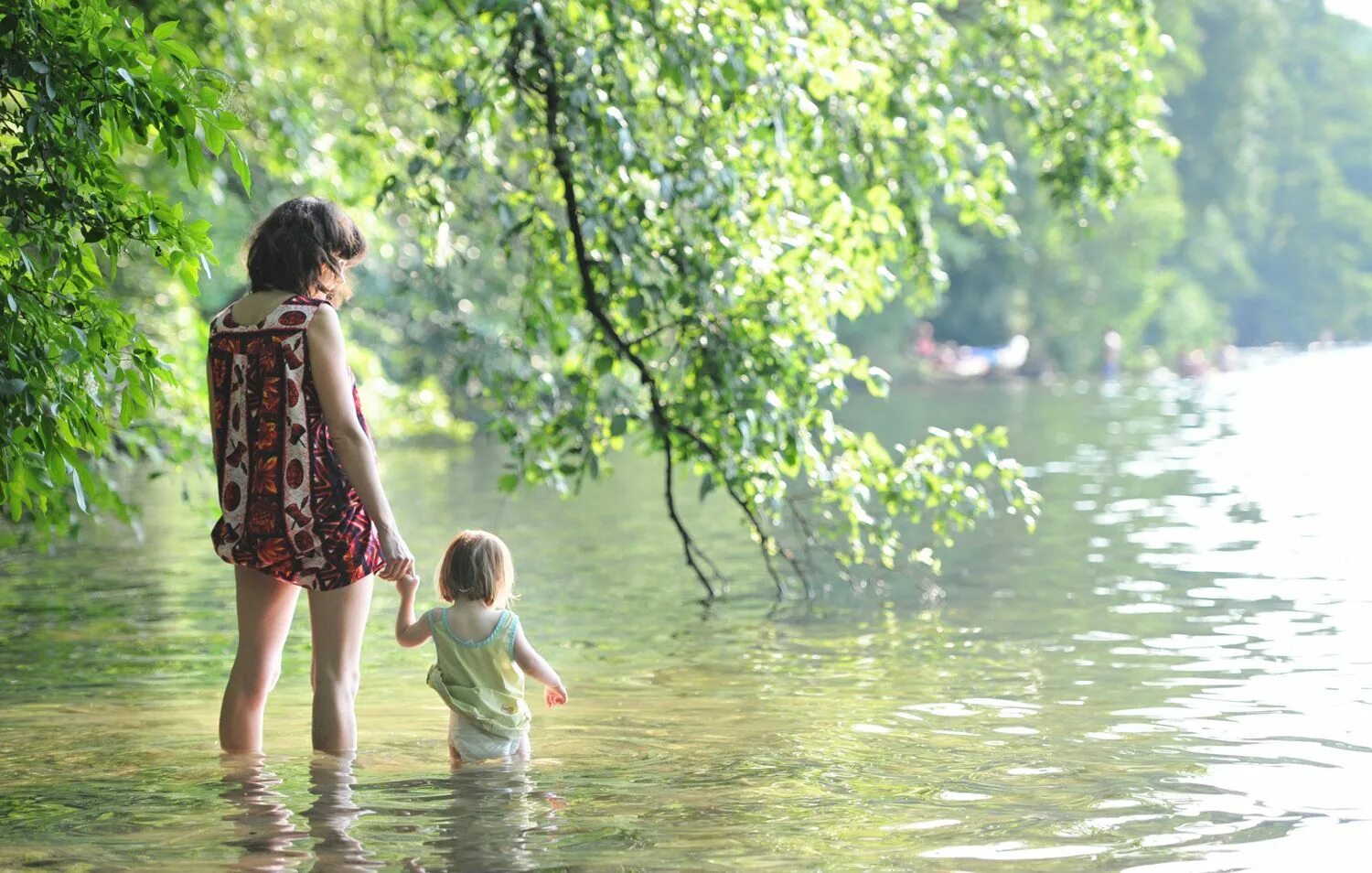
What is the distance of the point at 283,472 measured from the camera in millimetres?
5531

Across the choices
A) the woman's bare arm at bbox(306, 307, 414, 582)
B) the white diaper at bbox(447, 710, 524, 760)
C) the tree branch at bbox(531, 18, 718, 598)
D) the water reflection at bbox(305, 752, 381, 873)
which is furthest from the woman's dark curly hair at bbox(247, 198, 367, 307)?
the tree branch at bbox(531, 18, 718, 598)

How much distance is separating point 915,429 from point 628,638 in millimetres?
22430

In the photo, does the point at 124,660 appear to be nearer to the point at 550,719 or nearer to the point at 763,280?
the point at 550,719

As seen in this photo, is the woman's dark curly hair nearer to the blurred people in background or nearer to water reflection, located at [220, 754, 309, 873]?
water reflection, located at [220, 754, 309, 873]

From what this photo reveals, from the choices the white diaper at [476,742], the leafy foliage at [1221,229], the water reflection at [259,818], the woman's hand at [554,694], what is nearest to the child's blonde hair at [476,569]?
the woman's hand at [554,694]

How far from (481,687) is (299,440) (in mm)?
1195

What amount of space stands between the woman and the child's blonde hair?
0.57 meters

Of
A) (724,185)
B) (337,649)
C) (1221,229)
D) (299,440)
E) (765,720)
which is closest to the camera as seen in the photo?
(299,440)

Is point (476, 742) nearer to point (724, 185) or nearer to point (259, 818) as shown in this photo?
point (259, 818)

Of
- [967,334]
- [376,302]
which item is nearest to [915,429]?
[376,302]

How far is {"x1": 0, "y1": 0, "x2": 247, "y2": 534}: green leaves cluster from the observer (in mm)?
5176

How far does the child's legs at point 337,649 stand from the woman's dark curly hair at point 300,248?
89cm

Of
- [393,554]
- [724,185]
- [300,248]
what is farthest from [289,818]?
[724,185]

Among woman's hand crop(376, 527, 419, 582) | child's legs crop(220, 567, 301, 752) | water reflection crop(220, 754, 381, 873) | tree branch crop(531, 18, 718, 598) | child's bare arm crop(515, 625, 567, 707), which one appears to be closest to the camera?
water reflection crop(220, 754, 381, 873)
